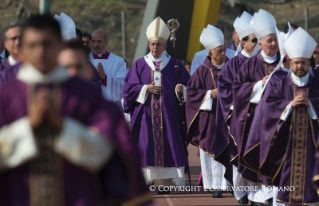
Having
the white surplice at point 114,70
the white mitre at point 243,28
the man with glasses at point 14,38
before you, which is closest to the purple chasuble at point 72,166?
the man with glasses at point 14,38

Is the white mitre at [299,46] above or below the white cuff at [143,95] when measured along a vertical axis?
above

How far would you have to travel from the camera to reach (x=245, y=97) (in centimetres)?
912

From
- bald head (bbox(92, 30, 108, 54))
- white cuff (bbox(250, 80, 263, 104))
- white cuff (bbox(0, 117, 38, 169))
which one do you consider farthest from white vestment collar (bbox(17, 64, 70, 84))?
bald head (bbox(92, 30, 108, 54))

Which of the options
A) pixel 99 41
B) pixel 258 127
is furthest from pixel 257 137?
pixel 99 41

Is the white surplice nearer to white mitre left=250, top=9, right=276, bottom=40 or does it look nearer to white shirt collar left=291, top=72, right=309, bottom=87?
white mitre left=250, top=9, right=276, bottom=40

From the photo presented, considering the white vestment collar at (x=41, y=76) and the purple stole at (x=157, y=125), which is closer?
the white vestment collar at (x=41, y=76)

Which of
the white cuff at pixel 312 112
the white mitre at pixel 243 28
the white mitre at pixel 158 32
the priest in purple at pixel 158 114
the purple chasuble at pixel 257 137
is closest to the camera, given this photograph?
the white cuff at pixel 312 112

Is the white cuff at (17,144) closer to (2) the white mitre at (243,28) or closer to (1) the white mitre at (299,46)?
(1) the white mitre at (299,46)

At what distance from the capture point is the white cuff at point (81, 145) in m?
3.93

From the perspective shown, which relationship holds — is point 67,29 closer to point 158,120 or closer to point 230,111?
point 158,120

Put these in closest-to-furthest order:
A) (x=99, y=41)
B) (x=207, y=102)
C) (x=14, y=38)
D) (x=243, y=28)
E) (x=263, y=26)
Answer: (x=14, y=38)
(x=263, y=26)
(x=243, y=28)
(x=207, y=102)
(x=99, y=41)

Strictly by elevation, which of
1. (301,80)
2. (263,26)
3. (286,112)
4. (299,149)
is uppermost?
(263,26)

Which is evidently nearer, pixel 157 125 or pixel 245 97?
pixel 245 97

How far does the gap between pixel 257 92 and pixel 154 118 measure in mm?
2225
